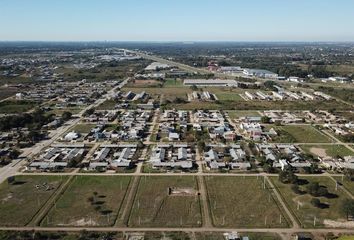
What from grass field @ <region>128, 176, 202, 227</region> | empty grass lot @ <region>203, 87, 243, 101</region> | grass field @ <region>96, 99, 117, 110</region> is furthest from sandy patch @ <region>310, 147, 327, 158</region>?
grass field @ <region>96, 99, 117, 110</region>

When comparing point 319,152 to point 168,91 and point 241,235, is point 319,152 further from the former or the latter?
point 168,91

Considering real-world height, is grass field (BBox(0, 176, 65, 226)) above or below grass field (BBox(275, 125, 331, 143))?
above

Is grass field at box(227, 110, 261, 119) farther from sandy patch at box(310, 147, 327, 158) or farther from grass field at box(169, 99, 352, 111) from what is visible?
sandy patch at box(310, 147, 327, 158)

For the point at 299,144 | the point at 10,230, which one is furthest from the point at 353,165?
the point at 10,230

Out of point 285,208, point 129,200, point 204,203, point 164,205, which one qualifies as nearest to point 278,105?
point 285,208

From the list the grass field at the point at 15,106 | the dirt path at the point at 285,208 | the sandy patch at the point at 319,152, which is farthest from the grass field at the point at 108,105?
the dirt path at the point at 285,208

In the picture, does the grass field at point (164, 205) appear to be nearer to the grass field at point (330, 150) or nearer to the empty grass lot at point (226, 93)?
the grass field at point (330, 150)
